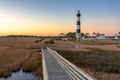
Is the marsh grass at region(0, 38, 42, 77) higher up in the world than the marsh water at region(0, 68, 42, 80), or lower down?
higher up

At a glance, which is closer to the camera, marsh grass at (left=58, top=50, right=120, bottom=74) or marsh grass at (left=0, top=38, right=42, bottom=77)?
marsh grass at (left=58, top=50, right=120, bottom=74)

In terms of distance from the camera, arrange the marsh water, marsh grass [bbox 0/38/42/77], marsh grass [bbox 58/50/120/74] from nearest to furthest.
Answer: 1. marsh grass [bbox 58/50/120/74]
2. the marsh water
3. marsh grass [bbox 0/38/42/77]

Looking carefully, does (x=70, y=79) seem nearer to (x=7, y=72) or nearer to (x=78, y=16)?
(x=7, y=72)

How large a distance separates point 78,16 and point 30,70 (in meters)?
83.4

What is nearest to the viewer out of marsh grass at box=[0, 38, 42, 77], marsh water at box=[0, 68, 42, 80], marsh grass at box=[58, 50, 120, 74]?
marsh grass at box=[58, 50, 120, 74]

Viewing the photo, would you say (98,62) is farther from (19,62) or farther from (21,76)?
(19,62)

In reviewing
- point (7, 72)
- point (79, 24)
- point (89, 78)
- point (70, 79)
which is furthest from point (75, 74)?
point (79, 24)

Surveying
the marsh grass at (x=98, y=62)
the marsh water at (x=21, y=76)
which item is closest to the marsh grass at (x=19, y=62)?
the marsh water at (x=21, y=76)

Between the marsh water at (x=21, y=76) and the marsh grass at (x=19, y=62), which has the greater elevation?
the marsh grass at (x=19, y=62)

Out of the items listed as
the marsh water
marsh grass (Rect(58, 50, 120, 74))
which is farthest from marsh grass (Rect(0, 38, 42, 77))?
marsh grass (Rect(58, 50, 120, 74))

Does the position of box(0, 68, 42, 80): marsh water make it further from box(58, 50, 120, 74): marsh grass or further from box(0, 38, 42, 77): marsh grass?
box(58, 50, 120, 74): marsh grass

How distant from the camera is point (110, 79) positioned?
13.8 metres

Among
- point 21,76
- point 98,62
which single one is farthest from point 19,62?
point 98,62

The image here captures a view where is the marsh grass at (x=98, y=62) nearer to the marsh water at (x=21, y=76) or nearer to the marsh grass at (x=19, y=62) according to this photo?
the marsh grass at (x=19, y=62)
